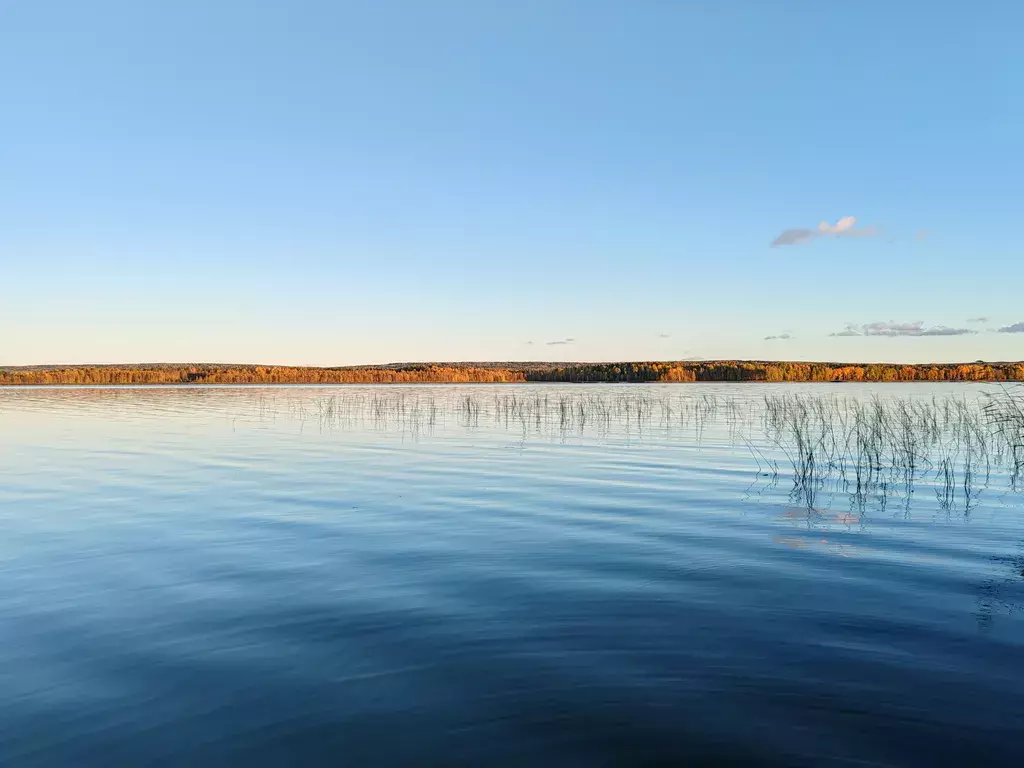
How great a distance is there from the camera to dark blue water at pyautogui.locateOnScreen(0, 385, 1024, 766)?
15.5 feet

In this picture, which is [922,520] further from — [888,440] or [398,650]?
[888,440]

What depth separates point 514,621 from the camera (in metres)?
6.91

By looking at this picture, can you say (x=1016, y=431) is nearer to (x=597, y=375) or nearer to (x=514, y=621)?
(x=514, y=621)

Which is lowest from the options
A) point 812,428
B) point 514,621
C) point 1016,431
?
point 514,621

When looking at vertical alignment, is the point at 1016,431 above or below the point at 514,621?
above

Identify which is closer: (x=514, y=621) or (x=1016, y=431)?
(x=514, y=621)

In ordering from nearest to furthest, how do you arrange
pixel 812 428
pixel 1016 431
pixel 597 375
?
pixel 1016 431
pixel 812 428
pixel 597 375

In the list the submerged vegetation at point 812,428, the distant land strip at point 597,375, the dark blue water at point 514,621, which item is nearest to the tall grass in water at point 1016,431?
the submerged vegetation at point 812,428

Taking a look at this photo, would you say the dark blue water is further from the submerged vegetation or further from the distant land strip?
the distant land strip

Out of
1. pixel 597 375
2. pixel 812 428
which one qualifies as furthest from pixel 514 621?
pixel 597 375

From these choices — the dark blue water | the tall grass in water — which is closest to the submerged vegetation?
the tall grass in water

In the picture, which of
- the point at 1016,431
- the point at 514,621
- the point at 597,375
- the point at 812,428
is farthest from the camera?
the point at 597,375

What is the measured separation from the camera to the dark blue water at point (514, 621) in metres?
4.74

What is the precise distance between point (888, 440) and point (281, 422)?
894 inches
